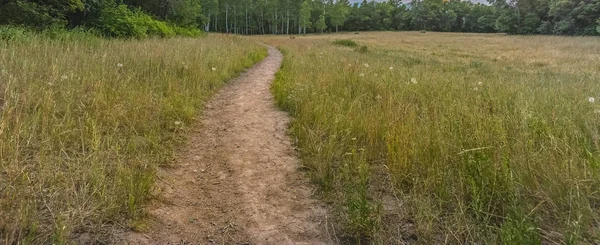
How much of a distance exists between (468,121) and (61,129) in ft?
14.9

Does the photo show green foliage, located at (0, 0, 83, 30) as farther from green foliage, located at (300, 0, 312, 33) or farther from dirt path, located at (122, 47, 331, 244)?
green foliage, located at (300, 0, 312, 33)

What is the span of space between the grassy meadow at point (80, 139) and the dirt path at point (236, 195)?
0.24m

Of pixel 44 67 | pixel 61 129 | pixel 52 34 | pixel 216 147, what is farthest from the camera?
pixel 52 34

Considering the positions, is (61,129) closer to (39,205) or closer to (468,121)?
(39,205)

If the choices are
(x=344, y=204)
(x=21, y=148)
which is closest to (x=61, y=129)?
(x=21, y=148)

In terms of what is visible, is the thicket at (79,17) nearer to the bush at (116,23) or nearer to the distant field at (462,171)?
the bush at (116,23)

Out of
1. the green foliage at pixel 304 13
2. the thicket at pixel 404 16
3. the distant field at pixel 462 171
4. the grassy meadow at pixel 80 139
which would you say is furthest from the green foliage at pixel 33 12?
the green foliage at pixel 304 13

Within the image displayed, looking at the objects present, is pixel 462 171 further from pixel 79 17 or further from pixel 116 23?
pixel 79 17

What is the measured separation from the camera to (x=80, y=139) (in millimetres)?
3383

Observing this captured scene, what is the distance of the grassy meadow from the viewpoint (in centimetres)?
220

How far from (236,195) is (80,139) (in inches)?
74.3

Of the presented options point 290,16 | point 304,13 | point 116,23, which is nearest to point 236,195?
point 116,23

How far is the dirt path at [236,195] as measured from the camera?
8.00ft

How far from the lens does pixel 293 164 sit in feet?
12.3
